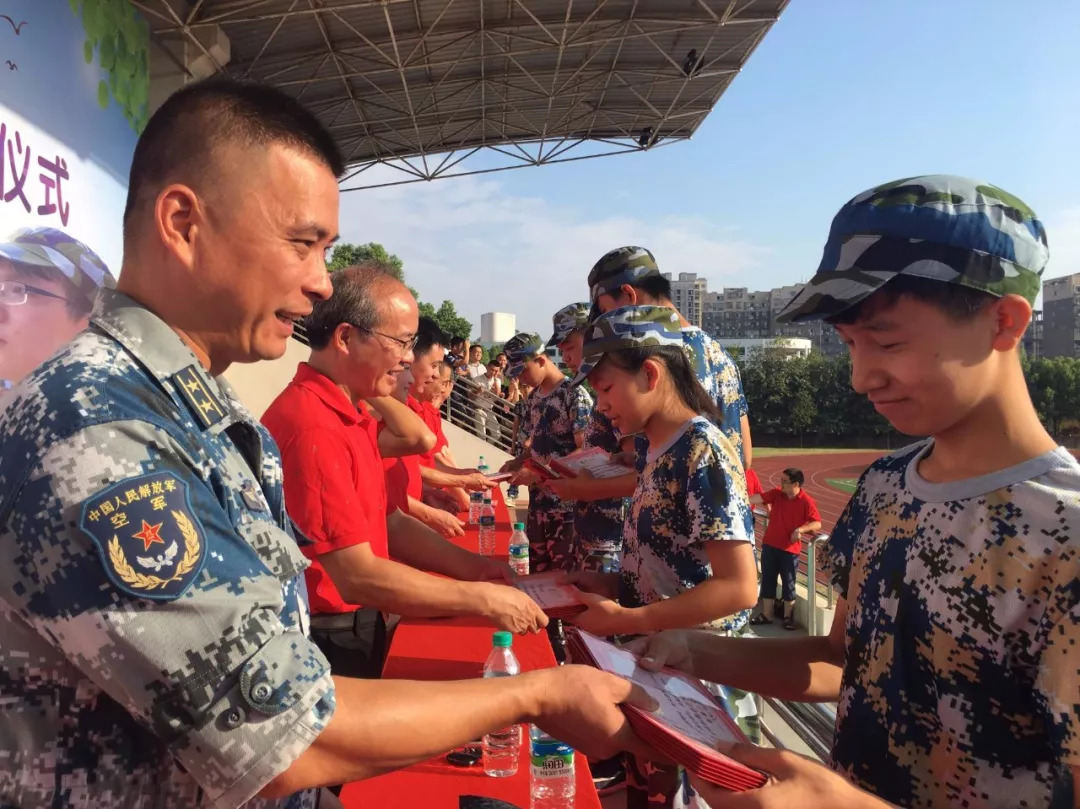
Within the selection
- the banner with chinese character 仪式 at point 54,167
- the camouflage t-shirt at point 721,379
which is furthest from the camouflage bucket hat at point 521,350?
the banner with chinese character 仪式 at point 54,167

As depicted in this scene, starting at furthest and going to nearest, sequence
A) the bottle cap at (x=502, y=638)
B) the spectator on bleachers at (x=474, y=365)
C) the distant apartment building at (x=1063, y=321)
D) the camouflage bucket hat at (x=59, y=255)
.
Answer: the distant apartment building at (x=1063, y=321)
the spectator on bleachers at (x=474, y=365)
the camouflage bucket hat at (x=59, y=255)
the bottle cap at (x=502, y=638)

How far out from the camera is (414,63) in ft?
33.3

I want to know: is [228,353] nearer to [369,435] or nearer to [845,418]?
[369,435]

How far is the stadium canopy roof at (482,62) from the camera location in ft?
28.8

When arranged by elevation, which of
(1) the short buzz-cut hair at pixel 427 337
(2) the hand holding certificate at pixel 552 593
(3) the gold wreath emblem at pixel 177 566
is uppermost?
(1) the short buzz-cut hair at pixel 427 337

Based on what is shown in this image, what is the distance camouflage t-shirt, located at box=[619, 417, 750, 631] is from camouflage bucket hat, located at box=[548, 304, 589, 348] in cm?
282

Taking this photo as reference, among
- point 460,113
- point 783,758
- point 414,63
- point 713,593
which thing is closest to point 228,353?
point 783,758

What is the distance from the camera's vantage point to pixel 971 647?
1.18 metres

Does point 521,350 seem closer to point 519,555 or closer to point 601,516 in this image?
point 601,516

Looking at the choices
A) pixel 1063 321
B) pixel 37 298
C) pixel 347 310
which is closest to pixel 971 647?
pixel 347 310

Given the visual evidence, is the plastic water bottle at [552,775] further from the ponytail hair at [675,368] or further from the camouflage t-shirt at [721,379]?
the camouflage t-shirt at [721,379]

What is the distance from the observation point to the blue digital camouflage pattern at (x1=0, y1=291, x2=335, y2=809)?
907 mm

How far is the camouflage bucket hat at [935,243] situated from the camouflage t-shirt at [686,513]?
1.01 metres

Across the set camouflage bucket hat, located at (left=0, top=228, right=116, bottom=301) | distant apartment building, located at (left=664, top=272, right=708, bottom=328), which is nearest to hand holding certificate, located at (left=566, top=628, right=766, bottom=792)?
camouflage bucket hat, located at (left=0, top=228, right=116, bottom=301)
